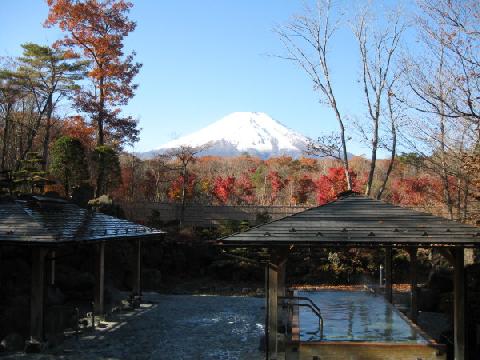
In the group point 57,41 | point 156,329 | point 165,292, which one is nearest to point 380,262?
point 165,292

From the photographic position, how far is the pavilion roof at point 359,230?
8250mm

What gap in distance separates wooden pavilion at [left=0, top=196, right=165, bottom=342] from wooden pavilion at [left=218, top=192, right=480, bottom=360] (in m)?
4.06

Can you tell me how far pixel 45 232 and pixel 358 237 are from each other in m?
6.21

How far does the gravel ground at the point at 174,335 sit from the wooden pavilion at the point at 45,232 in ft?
2.97

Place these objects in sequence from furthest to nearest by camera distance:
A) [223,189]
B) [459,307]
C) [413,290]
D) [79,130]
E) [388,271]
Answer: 1. [223,189]
2. [79,130]
3. [388,271]
4. [413,290]
5. [459,307]

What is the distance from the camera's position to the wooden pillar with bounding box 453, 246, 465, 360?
825 centimetres

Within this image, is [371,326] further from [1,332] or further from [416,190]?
[416,190]

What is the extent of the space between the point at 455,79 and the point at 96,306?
36.9 feet

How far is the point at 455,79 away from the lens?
44.5 ft

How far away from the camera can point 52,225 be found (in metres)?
11.0

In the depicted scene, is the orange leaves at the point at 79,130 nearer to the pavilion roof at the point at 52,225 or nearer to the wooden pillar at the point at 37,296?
the pavilion roof at the point at 52,225

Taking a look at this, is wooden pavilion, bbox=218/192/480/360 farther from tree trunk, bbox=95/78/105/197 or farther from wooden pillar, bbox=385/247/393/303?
tree trunk, bbox=95/78/105/197

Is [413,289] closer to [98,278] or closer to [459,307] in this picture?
[459,307]

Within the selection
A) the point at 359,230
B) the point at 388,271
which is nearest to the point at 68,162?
the point at 388,271
